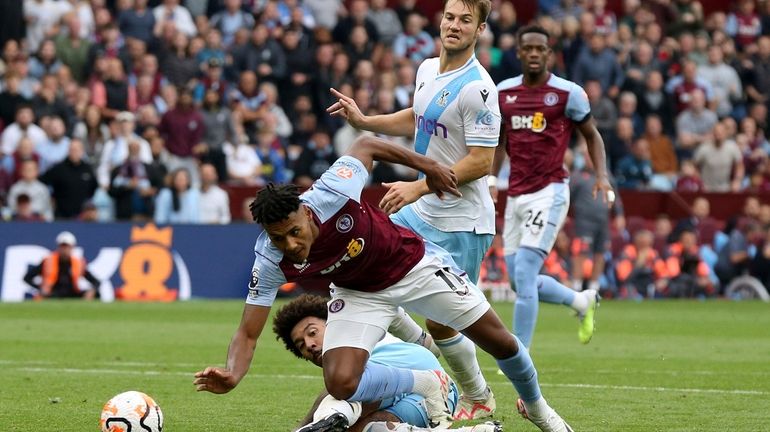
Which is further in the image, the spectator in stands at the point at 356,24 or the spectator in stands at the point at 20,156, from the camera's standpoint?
the spectator in stands at the point at 356,24

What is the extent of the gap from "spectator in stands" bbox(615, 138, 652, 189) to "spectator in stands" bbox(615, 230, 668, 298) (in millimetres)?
1870

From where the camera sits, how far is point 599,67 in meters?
25.9

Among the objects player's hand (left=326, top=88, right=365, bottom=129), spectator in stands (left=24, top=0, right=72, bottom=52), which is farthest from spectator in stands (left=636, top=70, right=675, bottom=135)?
player's hand (left=326, top=88, right=365, bottom=129)

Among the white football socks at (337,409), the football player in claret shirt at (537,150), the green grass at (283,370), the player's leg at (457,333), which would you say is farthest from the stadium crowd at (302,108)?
the white football socks at (337,409)

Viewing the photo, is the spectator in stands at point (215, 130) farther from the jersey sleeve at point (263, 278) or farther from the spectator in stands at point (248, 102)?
the jersey sleeve at point (263, 278)

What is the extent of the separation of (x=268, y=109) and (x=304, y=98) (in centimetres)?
66

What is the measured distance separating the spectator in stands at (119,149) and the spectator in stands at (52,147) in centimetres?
60

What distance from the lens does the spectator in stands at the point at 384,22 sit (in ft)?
85.4

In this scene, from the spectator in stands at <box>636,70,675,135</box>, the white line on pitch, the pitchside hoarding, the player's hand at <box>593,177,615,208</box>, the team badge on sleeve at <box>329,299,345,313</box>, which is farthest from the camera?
the spectator in stands at <box>636,70,675,135</box>

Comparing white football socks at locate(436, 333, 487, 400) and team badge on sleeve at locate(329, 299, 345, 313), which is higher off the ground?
team badge on sleeve at locate(329, 299, 345, 313)

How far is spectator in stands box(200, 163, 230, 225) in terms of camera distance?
21.5 m

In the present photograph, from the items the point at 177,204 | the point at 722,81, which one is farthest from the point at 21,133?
the point at 722,81

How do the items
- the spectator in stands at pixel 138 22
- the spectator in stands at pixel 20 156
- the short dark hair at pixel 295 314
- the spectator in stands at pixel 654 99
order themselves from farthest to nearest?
the spectator in stands at pixel 654 99
the spectator in stands at pixel 138 22
the spectator in stands at pixel 20 156
the short dark hair at pixel 295 314

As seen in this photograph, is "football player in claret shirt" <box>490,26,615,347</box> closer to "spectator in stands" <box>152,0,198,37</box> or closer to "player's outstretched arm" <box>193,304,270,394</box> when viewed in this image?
"player's outstretched arm" <box>193,304,270,394</box>
